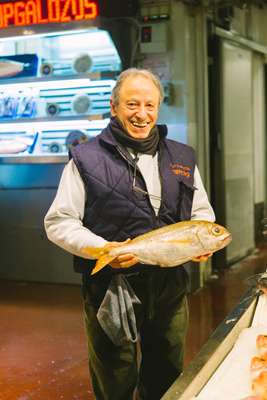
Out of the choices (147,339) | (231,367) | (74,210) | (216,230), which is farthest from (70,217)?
(231,367)

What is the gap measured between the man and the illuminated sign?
302cm

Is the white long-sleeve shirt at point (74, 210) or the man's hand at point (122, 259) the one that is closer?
the man's hand at point (122, 259)

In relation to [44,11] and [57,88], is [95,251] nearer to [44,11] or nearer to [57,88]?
[57,88]

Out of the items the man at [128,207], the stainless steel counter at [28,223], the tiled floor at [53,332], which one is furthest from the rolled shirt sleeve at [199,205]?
the stainless steel counter at [28,223]

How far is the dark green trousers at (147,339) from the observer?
2299 mm

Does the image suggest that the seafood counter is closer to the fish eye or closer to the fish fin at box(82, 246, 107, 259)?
the fish eye

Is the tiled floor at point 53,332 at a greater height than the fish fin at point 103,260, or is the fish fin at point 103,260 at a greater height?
the fish fin at point 103,260

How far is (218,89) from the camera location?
5.99 meters

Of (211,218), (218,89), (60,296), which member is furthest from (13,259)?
(211,218)

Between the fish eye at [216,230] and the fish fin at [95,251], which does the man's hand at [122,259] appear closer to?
the fish fin at [95,251]

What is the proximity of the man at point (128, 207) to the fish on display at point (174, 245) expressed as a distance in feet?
0.49

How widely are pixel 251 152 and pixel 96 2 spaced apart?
2.92 m

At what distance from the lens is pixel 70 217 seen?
7.18ft

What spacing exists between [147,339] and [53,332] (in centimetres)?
225
